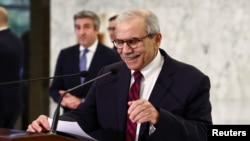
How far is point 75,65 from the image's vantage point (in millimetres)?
5680

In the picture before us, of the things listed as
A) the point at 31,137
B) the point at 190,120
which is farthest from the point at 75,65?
the point at 31,137

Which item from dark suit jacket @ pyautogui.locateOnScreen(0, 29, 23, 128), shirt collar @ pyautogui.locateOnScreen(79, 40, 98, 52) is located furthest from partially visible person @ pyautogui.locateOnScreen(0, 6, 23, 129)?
shirt collar @ pyautogui.locateOnScreen(79, 40, 98, 52)

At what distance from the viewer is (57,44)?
782 centimetres

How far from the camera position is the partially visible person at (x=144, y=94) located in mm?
2941

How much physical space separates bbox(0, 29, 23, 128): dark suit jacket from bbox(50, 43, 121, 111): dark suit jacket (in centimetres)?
72

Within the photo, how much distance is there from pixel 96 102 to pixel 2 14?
11.0ft

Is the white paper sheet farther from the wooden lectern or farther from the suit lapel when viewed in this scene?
the suit lapel

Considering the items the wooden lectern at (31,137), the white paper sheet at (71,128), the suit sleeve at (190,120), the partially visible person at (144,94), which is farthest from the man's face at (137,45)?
the wooden lectern at (31,137)

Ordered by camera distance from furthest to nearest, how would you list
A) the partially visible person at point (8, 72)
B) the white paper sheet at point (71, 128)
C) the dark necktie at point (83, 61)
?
1. the partially visible person at point (8, 72)
2. the dark necktie at point (83, 61)
3. the white paper sheet at point (71, 128)

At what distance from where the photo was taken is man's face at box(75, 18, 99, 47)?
18.9 feet

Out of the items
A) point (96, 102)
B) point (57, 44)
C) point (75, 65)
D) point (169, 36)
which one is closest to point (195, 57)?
point (169, 36)

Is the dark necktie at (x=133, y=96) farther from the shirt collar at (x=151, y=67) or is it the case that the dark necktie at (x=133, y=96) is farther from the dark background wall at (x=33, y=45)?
the dark background wall at (x=33, y=45)

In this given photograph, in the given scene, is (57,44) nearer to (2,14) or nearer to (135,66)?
(2,14)

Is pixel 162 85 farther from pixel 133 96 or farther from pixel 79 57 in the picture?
pixel 79 57
